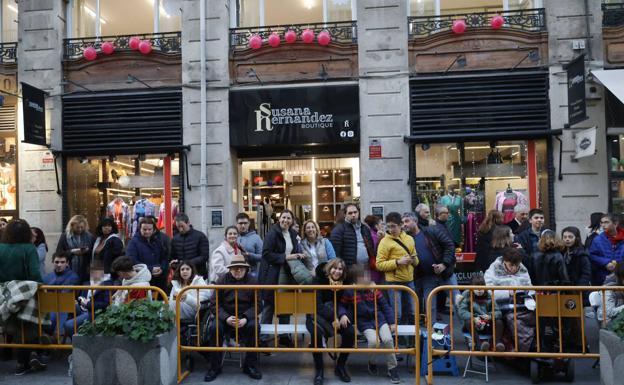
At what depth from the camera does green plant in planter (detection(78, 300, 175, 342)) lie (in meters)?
5.81

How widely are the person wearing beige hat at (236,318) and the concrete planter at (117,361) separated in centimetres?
76

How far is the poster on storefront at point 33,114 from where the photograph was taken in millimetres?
11664

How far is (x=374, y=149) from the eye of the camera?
38.6 ft

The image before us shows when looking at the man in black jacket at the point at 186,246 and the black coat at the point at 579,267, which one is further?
the man in black jacket at the point at 186,246

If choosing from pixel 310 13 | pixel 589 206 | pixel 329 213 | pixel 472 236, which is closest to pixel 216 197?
pixel 329 213

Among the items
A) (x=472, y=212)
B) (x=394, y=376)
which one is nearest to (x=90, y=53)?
(x=472, y=212)

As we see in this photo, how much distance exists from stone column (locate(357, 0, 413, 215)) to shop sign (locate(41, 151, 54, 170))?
728 cm

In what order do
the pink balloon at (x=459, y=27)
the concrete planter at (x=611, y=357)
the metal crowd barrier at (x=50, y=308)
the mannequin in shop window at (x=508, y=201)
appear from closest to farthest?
1. the concrete planter at (x=611, y=357)
2. the metal crowd barrier at (x=50, y=308)
3. the mannequin in shop window at (x=508, y=201)
4. the pink balloon at (x=459, y=27)

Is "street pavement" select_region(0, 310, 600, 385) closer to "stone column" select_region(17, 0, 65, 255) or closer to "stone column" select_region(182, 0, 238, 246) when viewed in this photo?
"stone column" select_region(182, 0, 238, 246)

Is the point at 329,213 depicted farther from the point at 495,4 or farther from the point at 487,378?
the point at 487,378

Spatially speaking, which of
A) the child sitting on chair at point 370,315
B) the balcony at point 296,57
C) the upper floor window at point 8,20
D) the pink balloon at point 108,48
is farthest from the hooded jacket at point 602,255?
the upper floor window at point 8,20

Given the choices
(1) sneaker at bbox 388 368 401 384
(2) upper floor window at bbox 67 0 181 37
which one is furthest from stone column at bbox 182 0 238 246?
(1) sneaker at bbox 388 368 401 384

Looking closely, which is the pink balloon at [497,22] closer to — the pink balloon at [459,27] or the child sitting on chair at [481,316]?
the pink balloon at [459,27]

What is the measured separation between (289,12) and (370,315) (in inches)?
331
